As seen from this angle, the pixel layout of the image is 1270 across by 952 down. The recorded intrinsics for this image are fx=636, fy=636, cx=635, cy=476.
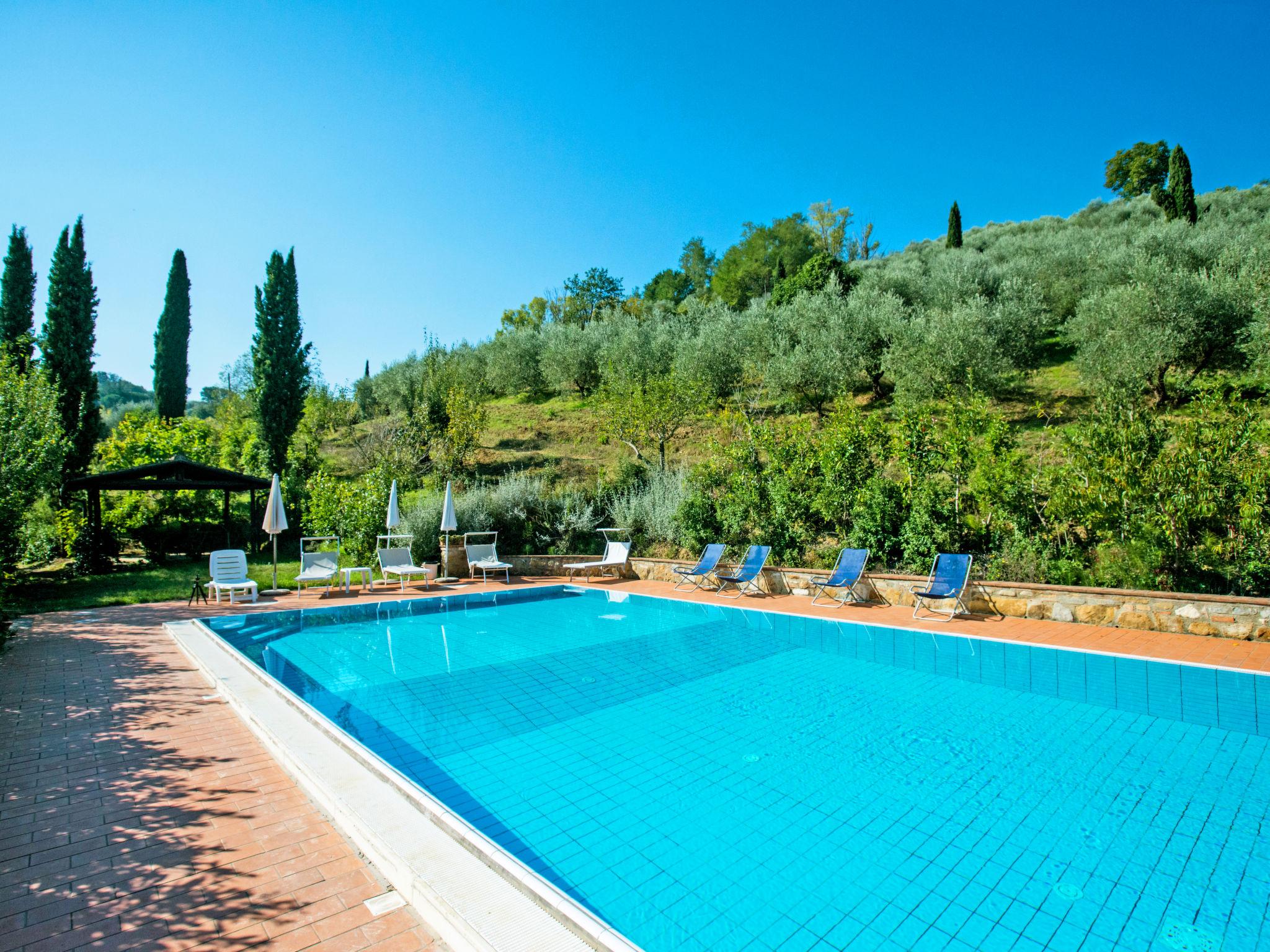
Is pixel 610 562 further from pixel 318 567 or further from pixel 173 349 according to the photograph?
pixel 173 349

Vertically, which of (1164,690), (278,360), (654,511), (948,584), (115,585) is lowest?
(1164,690)

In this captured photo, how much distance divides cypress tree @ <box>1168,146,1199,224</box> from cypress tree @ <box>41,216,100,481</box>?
119 ft

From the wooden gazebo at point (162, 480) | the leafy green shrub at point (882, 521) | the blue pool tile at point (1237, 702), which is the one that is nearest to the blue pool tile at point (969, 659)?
the blue pool tile at point (1237, 702)

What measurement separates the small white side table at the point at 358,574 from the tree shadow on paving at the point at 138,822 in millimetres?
5460

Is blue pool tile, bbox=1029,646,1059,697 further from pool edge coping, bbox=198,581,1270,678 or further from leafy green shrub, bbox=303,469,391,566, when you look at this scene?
leafy green shrub, bbox=303,469,391,566

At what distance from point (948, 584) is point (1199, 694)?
3.17 m

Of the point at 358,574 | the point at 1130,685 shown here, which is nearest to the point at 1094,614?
the point at 1130,685

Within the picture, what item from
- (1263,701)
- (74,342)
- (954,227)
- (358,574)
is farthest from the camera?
(954,227)

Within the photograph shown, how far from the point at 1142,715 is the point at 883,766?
267cm

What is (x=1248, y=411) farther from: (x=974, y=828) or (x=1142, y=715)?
(x=974, y=828)

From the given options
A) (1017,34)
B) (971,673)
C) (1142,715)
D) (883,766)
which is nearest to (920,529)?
(971,673)

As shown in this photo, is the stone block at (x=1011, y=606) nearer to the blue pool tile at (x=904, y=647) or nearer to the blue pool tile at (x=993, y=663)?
the blue pool tile at (x=993, y=663)

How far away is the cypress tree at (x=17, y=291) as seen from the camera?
51.3 feet

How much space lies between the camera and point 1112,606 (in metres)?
7.66
